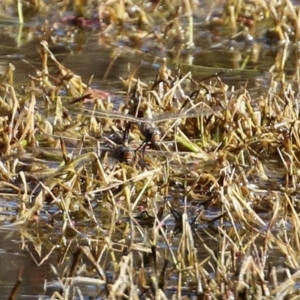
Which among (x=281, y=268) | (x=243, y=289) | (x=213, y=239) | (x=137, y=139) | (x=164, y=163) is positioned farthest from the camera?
(x=137, y=139)

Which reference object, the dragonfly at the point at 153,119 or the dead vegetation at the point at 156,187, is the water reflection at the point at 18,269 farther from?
the dragonfly at the point at 153,119

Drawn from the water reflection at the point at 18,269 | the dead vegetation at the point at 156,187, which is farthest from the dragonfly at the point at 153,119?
the water reflection at the point at 18,269

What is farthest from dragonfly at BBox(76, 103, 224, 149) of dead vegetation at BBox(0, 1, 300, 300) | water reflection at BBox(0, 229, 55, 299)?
water reflection at BBox(0, 229, 55, 299)

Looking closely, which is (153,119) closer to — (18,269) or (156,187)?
(156,187)

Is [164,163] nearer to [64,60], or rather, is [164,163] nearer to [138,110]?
[138,110]

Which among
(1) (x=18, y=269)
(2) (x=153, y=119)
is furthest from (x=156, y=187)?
(1) (x=18, y=269)

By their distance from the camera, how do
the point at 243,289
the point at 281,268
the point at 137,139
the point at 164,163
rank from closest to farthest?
the point at 243,289 → the point at 281,268 → the point at 164,163 → the point at 137,139

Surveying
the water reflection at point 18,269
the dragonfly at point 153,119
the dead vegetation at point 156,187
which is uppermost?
the dragonfly at point 153,119

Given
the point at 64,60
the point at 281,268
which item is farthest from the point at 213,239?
the point at 64,60

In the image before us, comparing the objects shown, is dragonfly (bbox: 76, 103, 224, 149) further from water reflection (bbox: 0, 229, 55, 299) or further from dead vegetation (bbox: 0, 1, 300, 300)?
water reflection (bbox: 0, 229, 55, 299)
